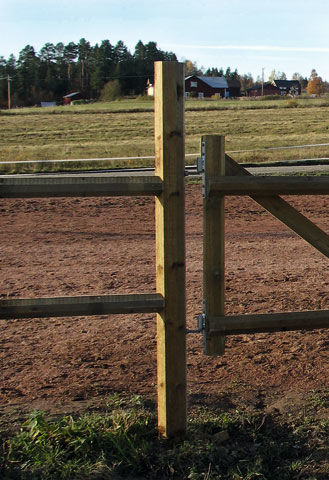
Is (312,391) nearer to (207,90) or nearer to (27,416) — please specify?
(27,416)

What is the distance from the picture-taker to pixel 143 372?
436cm

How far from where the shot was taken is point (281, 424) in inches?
143

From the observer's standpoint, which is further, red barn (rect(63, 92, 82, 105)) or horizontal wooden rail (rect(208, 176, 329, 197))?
red barn (rect(63, 92, 82, 105))

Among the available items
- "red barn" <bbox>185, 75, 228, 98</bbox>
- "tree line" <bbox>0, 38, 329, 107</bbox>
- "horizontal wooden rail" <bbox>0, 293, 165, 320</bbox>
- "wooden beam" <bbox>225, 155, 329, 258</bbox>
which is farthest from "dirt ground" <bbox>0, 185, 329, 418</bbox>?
"red barn" <bbox>185, 75, 228, 98</bbox>

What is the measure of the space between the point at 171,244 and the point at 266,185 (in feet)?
1.94

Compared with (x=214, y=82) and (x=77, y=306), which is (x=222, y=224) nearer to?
(x=77, y=306)

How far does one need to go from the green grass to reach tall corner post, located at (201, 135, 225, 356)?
48 cm

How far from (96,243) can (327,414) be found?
4996mm

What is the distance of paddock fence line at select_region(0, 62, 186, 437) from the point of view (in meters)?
3.17

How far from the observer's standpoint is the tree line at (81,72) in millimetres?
107500

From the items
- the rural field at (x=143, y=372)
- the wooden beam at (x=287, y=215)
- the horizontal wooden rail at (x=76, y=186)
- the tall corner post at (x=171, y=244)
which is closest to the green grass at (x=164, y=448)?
the rural field at (x=143, y=372)

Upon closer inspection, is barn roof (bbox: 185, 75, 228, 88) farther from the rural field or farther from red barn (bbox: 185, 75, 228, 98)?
the rural field

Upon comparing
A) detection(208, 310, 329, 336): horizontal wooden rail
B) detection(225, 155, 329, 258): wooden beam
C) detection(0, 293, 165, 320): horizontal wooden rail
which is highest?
detection(225, 155, 329, 258): wooden beam

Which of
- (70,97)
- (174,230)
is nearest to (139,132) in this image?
(174,230)
